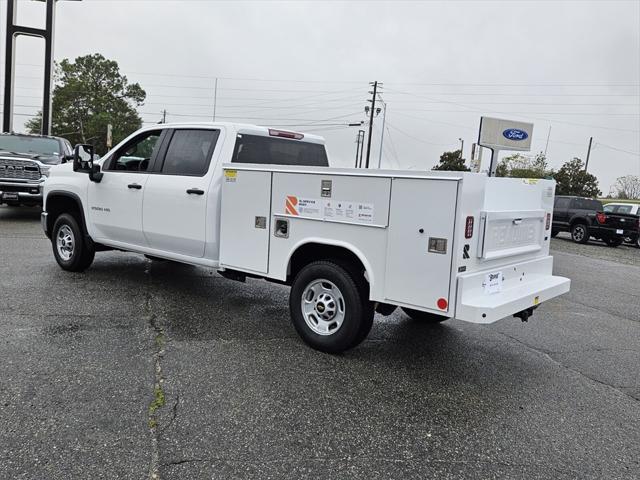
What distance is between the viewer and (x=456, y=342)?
5633 mm

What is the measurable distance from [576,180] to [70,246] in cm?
5340

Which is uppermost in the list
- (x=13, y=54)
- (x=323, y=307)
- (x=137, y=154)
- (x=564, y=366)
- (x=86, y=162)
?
(x=13, y=54)

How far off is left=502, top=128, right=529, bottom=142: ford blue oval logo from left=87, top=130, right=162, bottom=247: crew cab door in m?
4.11

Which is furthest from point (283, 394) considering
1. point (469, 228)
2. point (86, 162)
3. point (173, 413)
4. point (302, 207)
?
point (86, 162)

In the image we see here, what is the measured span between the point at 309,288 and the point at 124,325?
192 cm

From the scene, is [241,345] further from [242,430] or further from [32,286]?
[32,286]

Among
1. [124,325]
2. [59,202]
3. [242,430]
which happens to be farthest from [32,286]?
[242,430]

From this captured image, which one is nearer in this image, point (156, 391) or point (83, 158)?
point (156, 391)

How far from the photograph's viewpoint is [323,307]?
492 cm

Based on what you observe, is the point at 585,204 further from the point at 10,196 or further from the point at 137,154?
the point at 10,196

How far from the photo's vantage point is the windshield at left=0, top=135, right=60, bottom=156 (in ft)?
46.2

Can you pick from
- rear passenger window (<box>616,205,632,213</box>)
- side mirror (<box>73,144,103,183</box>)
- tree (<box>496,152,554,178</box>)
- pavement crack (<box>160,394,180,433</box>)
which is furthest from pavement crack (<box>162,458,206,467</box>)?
tree (<box>496,152,554,178</box>)

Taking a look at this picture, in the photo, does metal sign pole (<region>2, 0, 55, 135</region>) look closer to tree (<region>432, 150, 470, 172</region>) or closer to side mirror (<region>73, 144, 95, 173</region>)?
side mirror (<region>73, 144, 95, 173</region>)

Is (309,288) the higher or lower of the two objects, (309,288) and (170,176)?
the lower
